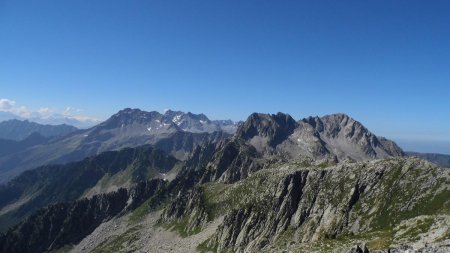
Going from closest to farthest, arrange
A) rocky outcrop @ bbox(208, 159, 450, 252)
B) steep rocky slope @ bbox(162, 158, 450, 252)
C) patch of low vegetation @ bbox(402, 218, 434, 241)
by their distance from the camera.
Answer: patch of low vegetation @ bbox(402, 218, 434, 241) → steep rocky slope @ bbox(162, 158, 450, 252) → rocky outcrop @ bbox(208, 159, 450, 252)

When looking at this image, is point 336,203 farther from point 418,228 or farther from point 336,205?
point 418,228

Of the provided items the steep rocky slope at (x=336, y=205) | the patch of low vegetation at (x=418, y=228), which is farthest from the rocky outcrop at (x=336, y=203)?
the patch of low vegetation at (x=418, y=228)

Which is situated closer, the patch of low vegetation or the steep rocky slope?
the patch of low vegetation

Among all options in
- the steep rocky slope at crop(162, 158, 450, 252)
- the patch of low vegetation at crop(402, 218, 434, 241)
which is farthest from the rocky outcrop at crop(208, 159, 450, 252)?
the patch of low vegetation at crop(402, 218, 434, 241)

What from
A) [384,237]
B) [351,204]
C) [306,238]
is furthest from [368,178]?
[384,237]

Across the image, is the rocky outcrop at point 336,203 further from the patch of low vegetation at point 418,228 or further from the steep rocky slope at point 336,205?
the patch of low vegetation at point 418,228

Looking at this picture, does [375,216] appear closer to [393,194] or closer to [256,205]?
[393,194]

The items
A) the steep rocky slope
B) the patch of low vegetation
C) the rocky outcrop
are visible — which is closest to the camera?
the patch of low vegetation

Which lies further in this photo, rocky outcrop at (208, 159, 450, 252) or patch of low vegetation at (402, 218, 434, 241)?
rocky outcrop at (208, 159, 450, 252)

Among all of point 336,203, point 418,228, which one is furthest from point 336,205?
point 418,228

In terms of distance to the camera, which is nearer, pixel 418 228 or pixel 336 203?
pixel 418 228

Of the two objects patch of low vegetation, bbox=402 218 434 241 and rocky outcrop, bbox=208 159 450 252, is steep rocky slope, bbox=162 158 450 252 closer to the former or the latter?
rocky outcrop, bbox=208 159 450 252

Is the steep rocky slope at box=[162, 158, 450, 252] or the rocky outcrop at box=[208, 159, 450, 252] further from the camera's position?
the rocky outcrop at box=[208, 159, 450, 252]
